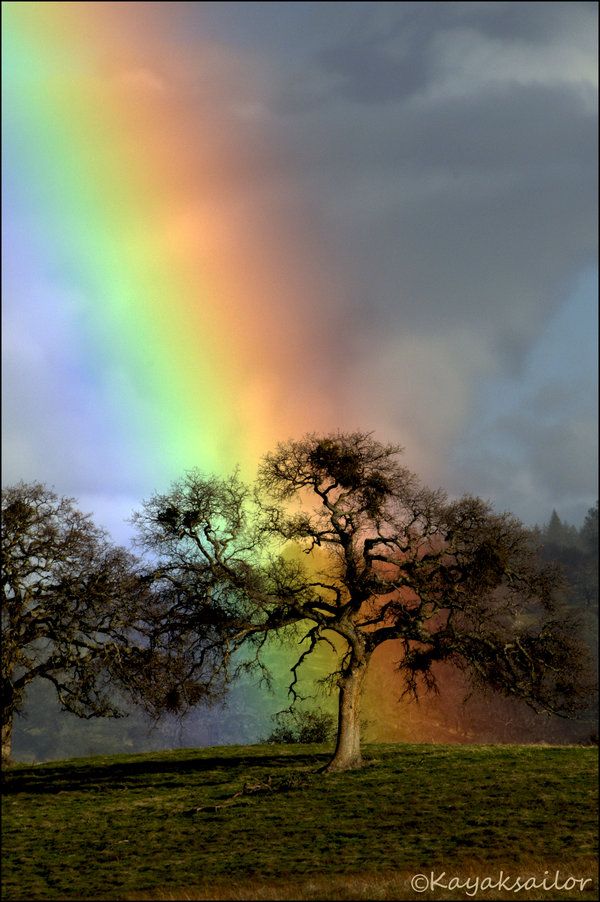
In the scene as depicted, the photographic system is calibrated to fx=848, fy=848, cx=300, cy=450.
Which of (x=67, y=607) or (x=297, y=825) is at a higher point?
(x=67, y=607)

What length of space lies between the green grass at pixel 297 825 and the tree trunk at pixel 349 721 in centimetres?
99

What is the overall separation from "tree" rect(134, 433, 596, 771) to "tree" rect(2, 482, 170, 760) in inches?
100

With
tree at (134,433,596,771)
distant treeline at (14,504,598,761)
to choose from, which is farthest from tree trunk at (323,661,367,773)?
distant treeline at (14,504,598,761)

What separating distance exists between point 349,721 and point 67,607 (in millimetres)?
14012

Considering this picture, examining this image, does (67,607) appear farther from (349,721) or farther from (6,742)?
(349,721)

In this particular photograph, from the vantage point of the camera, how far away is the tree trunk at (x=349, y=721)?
35.7m

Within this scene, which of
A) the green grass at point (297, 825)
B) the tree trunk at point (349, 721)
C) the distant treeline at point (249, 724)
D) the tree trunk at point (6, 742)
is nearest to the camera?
the green grass at point (297, 825)

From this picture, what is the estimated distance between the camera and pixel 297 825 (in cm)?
2742

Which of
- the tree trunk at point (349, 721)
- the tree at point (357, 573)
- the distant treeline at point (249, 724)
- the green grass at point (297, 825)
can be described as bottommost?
the distant treeline at point (249, 724)

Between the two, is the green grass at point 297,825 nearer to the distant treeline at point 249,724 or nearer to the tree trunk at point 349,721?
the tree trunk at point 349,721

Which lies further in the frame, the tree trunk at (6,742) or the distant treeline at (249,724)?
the distant treeline at (249,724)

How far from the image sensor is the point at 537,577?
38844 mm

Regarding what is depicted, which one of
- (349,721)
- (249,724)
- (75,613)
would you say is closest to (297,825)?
(349,721)

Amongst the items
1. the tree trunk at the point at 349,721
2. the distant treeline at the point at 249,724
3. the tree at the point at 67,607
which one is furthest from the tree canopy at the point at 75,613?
the distant treeline at the point at 249,724
